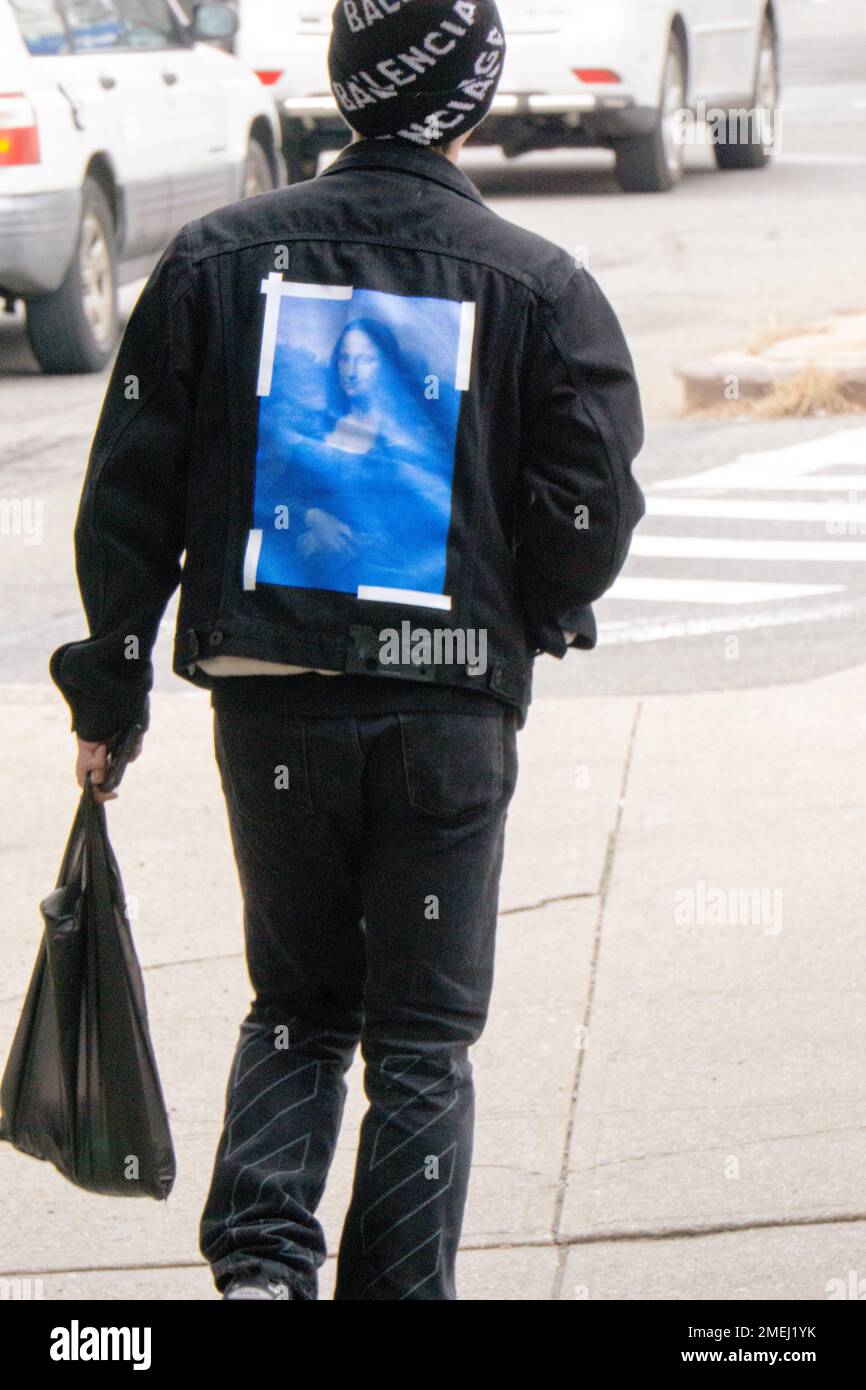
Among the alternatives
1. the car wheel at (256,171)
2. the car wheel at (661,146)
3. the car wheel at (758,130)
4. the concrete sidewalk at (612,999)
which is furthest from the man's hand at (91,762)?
the car wheel at (758,130)

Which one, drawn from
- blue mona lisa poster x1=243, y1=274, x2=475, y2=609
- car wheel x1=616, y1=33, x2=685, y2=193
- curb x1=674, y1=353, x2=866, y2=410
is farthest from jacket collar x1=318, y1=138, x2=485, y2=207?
car wheel x1=616, y1=33, x2=685, y2=193

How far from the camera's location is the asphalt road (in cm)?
659

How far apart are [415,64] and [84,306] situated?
7660mm

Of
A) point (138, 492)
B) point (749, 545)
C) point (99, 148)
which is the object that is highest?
point (138, 492)

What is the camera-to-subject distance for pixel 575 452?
2691 millimetres

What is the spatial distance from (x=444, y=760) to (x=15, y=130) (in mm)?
7397

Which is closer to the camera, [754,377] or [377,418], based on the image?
[377,418]

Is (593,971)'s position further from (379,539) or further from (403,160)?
(403,160)

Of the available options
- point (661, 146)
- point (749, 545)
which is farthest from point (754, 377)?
point (661, 146)

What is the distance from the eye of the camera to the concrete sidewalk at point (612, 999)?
11.1ft

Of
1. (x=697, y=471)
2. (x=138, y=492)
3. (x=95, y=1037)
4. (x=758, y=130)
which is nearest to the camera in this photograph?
(x=138, y=492)

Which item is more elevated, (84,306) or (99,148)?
(99,148)

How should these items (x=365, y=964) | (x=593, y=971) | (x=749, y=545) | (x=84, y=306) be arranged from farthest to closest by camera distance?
(x=84, y=306)
(x=749, y=545)
(x=593, y=971)
(x=365, y=964)

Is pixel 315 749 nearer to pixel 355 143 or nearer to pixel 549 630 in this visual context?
pixel 549 630
